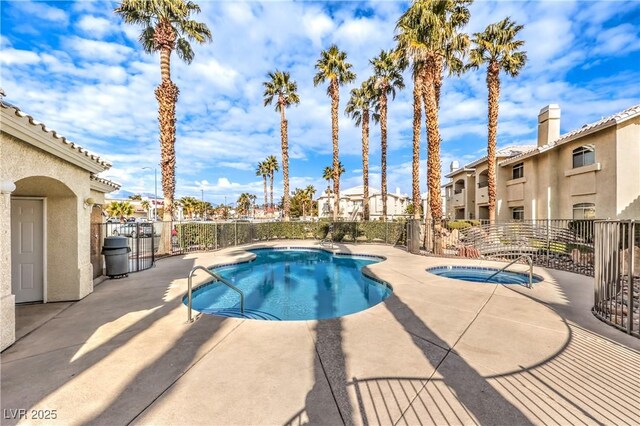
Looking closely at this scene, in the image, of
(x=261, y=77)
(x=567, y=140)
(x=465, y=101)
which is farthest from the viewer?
(x=261, y=77)

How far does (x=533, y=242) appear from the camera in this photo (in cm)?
1159

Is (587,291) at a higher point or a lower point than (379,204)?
lower

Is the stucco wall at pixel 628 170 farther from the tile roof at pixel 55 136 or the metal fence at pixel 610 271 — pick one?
the tile roof at pixel 55 136

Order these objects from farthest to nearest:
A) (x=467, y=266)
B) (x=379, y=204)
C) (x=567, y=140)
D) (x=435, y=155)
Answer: (x=379, y=204) → (x=567, y=140) → (x=435, y=155) → (x=467, y=266)

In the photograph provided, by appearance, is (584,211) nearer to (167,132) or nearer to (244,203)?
(167,132)

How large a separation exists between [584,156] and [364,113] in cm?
1553

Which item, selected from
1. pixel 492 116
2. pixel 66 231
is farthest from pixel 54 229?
pixel 492 116

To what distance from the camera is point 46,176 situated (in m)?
5.09

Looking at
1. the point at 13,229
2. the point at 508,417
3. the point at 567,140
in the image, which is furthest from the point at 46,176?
the point at 567,140

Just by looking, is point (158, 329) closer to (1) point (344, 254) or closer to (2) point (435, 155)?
(1) point (344, 254)

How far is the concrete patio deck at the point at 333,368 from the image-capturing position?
109 inches

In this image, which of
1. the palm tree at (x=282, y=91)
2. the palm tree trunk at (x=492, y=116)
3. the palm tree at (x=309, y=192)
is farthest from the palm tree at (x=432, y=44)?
the palm tree at (x=309, y=192)

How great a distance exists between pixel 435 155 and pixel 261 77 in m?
17.3

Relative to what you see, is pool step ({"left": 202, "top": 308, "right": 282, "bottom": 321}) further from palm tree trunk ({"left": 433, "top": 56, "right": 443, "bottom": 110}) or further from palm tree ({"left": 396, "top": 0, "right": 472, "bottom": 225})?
palm tree trunk ({"left": 433, "top": 56, "right": 443, "bottom": 110})
